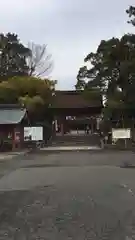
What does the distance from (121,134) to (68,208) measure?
141 ft

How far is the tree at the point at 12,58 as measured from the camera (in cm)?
9119

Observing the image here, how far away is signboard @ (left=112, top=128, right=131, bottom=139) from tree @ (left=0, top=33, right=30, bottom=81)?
37272mm

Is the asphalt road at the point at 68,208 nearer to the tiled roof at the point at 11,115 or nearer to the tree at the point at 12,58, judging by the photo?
the tiled roof at the point at 11,115

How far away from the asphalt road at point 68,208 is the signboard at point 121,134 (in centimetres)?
3373

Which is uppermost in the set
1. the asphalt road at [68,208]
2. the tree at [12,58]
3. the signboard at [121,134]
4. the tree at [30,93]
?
the tree at [12,58]

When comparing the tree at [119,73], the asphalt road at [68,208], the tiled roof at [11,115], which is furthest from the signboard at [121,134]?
the asphalt road at [68,208]

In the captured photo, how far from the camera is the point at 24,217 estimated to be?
1062 cm

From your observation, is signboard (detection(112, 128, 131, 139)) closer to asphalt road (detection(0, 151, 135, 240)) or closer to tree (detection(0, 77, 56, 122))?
tree (detection(0, 77, 56, 122))

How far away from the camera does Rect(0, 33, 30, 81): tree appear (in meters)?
91.2

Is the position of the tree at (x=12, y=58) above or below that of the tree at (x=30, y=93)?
above

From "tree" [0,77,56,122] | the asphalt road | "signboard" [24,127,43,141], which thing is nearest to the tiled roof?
"signboard" [24,127,43,141]

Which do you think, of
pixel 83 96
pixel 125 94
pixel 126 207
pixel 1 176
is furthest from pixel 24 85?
pixel 126 207

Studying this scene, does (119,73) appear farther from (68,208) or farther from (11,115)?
(68,208)

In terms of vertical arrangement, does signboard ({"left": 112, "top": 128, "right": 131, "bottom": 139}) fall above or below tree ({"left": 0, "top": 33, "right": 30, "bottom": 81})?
below
